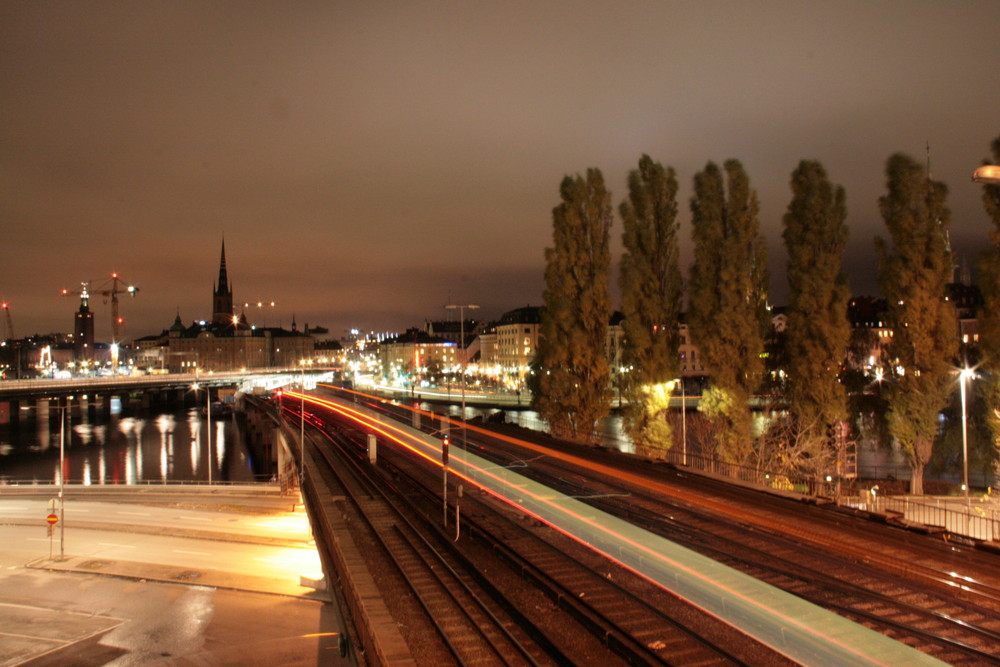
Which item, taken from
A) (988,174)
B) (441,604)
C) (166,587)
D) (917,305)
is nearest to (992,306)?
(917,305)

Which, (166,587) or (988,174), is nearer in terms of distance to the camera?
(988,174)

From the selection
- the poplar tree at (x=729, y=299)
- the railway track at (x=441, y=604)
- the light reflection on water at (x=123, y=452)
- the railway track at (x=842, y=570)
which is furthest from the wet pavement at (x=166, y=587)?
the poplar tree at (x=729, y=299)

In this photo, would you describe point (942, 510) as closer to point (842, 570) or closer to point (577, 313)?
point (842, 570)

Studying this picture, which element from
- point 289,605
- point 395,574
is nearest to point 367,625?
point 395,574

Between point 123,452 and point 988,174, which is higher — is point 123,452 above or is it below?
below

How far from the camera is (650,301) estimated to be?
97.0 feet

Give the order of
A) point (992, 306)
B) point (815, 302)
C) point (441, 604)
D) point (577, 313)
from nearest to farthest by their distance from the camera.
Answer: point (441, 604), point (992, 306), point (815, 302), point (577, 313)

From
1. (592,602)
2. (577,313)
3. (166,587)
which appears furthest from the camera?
(577,313)

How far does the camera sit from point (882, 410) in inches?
1265

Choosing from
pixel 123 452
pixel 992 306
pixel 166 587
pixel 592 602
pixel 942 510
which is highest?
pixel 992 306

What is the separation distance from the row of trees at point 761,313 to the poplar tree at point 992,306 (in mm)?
37

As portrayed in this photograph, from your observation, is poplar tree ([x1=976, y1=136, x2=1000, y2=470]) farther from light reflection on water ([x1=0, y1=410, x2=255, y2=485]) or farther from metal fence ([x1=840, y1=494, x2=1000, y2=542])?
light reflection on water ([x1=0, y1=410, x2=255, y2=485])

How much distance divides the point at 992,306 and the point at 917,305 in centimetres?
219

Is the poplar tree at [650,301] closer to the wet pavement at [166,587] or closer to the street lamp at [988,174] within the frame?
the wet pavement at [166,587]
